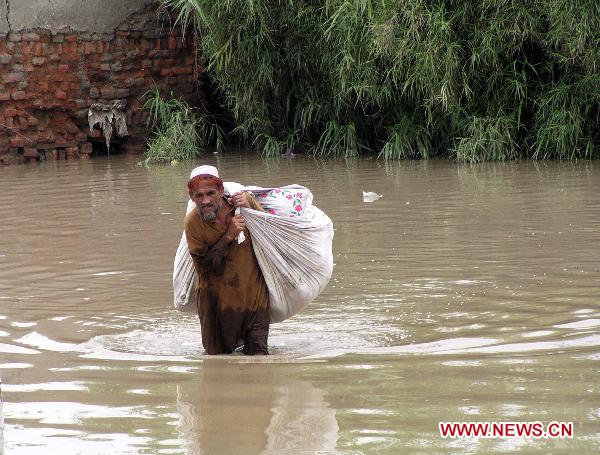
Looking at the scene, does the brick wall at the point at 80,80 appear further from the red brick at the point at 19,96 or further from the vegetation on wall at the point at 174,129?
the vegetation on wall at the point at 174,129

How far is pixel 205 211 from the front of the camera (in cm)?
489

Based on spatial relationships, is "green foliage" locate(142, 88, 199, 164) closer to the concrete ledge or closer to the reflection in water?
the concrete ledge

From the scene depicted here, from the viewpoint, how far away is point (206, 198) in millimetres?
4887

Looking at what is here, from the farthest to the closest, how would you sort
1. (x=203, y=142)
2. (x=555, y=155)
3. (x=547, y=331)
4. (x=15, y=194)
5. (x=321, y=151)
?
(x=203, y=142), (x=321, y=151), (x=555, y=155), (x=15, y=194), (x=547, y=331)

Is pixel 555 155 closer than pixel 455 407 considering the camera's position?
No

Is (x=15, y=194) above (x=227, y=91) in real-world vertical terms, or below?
below

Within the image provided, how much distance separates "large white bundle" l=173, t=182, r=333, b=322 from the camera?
5156 millimetres

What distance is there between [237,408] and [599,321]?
207 cm

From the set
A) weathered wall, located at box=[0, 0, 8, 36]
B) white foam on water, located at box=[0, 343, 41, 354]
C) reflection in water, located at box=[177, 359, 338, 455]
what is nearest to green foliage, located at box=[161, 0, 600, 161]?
weathered wall, located at box=[0, 0, 8, 36]

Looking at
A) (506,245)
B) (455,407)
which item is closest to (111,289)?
(506,245)

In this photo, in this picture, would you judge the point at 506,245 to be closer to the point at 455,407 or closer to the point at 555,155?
the point at 455,407

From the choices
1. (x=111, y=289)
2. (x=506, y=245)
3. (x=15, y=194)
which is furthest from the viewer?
(x=15, y=194)

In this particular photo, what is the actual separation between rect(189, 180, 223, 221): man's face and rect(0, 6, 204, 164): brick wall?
957 cm

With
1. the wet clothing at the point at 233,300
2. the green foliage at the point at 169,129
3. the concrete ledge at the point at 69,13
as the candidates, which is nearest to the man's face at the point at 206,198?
the wet clothing at the point at 233,300
